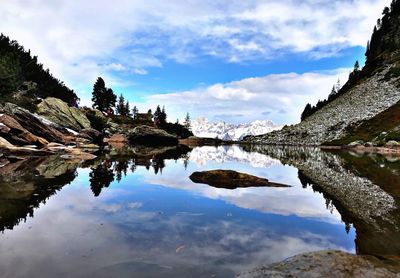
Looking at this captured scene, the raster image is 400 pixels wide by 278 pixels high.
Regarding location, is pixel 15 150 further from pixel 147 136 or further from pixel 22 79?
pixel 147 136

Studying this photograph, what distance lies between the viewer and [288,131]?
172875 millimetres

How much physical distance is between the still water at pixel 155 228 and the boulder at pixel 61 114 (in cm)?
5485

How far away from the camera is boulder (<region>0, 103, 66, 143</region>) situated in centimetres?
4791

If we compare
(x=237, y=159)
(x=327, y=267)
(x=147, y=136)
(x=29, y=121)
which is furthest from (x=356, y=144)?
(x=327, y=267)

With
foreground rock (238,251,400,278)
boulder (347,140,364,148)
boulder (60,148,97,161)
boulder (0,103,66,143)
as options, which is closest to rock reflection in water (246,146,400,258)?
foreground rock (238,251,400,278)

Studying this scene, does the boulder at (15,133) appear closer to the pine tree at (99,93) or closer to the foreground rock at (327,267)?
the foreground rock at (327,267)

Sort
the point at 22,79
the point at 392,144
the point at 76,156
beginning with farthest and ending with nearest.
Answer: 1. the point at 392,144
2. the point at 22,79
3. the point at 76,156

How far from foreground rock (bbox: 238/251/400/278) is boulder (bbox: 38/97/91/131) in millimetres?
72146

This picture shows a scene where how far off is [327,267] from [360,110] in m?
160

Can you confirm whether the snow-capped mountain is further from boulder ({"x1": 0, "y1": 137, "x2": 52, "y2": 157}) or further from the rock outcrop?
the rock outcrop

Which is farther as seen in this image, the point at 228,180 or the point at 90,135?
the point at 90,135

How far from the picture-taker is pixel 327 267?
26.3 feet

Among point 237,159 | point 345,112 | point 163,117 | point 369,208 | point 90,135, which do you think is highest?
point 345,112

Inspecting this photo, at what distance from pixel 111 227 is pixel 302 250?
22.5ft
